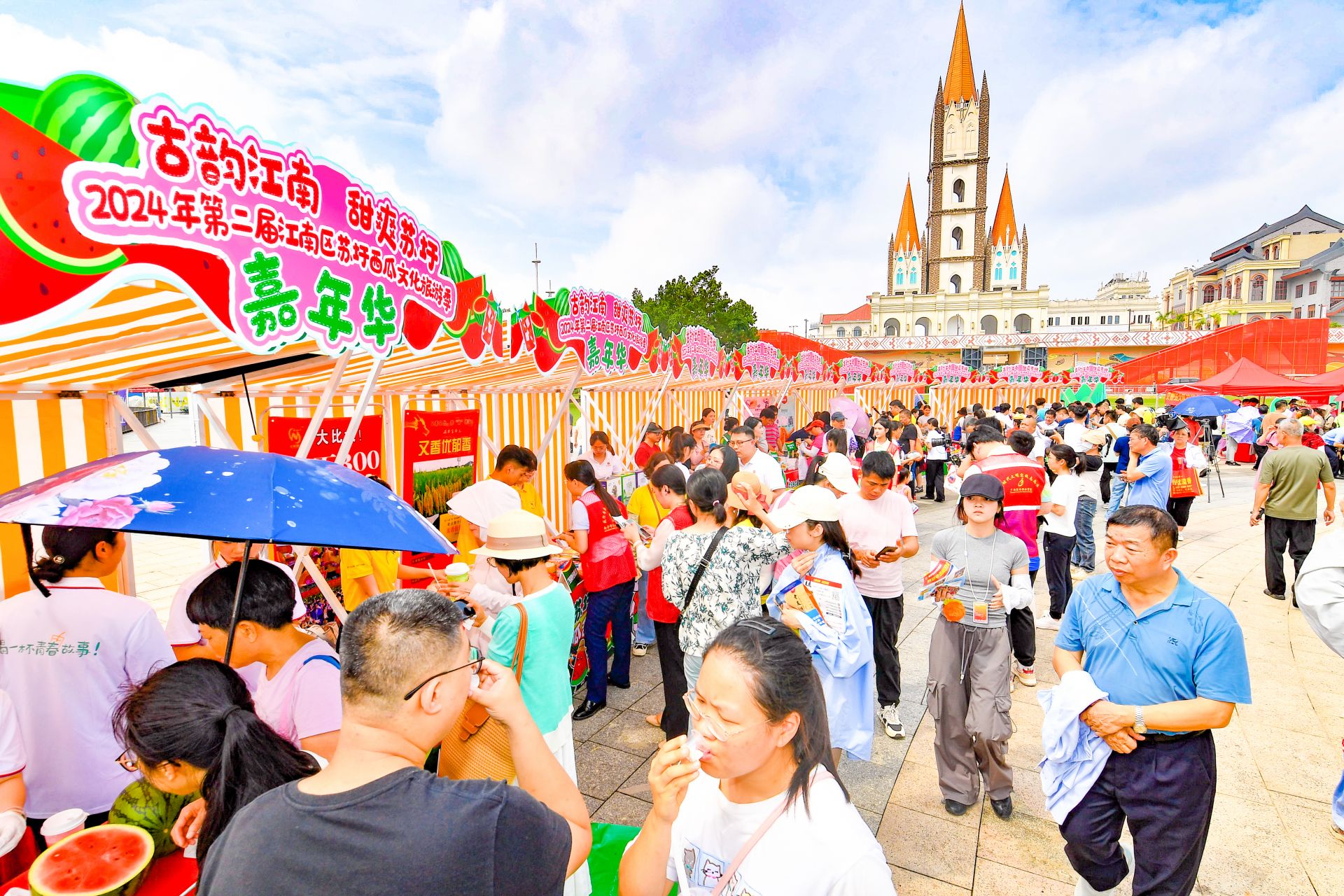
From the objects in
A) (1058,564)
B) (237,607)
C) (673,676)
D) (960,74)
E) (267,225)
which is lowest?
(673,676)

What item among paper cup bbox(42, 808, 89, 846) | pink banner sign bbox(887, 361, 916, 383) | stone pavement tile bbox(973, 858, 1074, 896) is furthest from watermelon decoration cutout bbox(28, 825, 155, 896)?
pink banner sign bbox(887, 361, 916, 383)

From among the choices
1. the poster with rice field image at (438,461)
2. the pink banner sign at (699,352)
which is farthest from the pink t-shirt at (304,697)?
the pink banner sign at (699,352)

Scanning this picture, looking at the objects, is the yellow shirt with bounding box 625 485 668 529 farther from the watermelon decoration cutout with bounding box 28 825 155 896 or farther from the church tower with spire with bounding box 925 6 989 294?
the church tower with spire with bounding box 925 6 989 294

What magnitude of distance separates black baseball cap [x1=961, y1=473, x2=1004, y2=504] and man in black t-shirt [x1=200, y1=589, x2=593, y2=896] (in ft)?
9.02

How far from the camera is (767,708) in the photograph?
1380mm

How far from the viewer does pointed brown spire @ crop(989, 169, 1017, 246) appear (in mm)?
67375

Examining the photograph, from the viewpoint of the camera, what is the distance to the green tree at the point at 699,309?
29641 mm

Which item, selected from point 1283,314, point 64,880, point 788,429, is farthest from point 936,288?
point 64,880

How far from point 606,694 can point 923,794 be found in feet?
7.02

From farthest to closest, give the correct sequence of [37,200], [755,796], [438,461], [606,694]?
1. [438,461]
2. [606,694]
3. [37,200]
4. [755,796]

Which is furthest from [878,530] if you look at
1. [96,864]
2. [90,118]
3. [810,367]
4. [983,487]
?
[810,367]

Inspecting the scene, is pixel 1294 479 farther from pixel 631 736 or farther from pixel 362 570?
pixel 362 570

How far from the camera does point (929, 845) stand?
2.99 meters

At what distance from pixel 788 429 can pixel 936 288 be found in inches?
2337
